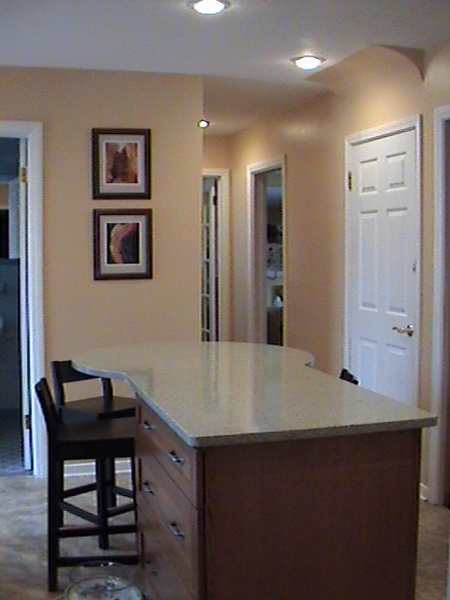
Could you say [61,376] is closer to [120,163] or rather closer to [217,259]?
[120,163]

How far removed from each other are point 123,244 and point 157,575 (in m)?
2.47

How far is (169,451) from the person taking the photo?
7.45 ft

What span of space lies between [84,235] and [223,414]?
2676 mm

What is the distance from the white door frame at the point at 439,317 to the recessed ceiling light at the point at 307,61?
0.73 m

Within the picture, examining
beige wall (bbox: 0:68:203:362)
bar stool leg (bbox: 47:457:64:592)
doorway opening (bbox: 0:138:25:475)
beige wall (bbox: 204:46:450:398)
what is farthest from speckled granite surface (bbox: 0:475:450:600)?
doorway opening (bbox: 0:138:25:475)

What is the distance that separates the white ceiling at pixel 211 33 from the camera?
3299mm

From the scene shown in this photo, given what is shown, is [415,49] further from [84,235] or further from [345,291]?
[84,235]

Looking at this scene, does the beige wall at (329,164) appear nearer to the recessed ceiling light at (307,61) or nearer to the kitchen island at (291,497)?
the recessed ceiling light at (307,61)

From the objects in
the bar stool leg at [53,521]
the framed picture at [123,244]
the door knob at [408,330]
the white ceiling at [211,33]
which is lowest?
the bar stool leg at [53,521]

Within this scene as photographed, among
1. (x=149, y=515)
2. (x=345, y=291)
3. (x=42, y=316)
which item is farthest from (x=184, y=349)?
(x=345, y=291)

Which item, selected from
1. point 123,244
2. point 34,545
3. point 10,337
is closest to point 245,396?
point 34,545

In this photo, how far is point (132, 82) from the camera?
4.59m

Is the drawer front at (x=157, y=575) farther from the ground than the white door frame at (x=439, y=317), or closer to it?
closer to it

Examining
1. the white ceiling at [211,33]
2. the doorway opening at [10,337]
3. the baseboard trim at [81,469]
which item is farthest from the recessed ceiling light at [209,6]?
the doorway opening at [10,337]
